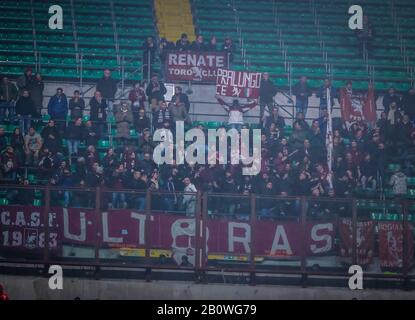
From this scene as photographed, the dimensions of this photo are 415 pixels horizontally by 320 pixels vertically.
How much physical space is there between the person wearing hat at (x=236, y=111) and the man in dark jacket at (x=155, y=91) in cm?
123

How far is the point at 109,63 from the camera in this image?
59.3 ft

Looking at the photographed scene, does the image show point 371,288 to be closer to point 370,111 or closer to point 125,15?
point 370,111

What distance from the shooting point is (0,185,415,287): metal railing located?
12.3 metres

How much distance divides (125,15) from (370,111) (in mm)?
7222

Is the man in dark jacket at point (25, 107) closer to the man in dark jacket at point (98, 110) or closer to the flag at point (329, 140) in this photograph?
the man in dark jacket at point (98, 110)

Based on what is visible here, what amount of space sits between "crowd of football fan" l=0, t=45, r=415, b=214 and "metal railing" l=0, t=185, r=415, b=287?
0.61 feet

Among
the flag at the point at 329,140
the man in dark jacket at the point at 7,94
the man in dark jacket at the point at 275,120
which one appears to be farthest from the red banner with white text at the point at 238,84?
the man in dark jacket at the point at 7,94

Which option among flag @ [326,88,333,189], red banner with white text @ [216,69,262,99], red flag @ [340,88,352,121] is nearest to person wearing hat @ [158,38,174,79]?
red banner with white text @ [216,69,262,99]

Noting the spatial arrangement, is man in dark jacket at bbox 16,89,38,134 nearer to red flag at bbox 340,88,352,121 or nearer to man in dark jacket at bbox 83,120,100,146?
man in dark jacket at bbox 83,120,100,146

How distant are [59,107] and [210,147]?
329 centimetres

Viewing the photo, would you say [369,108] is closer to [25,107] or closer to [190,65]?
[190,65]

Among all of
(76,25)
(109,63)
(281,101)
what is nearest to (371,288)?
(281,101)

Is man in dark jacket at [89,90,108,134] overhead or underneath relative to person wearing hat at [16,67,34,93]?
underneath
